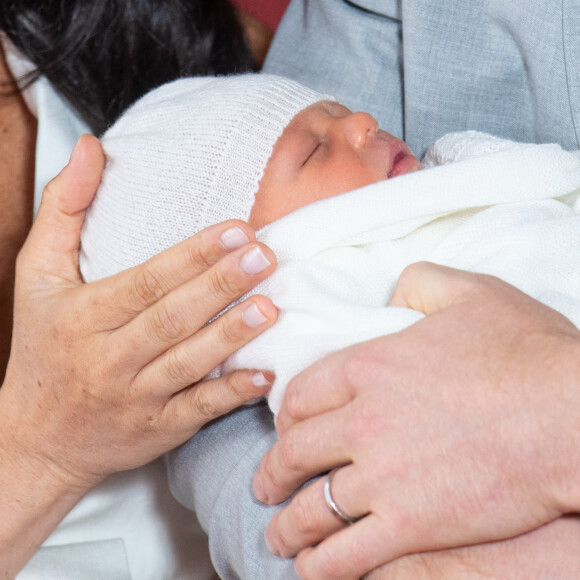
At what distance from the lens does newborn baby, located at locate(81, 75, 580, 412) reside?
3.00 ft

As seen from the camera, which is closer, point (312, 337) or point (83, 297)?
point (312, 337)

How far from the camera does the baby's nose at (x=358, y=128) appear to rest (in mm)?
1085

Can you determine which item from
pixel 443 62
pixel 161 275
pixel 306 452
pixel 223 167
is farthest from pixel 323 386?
pixel 443 62

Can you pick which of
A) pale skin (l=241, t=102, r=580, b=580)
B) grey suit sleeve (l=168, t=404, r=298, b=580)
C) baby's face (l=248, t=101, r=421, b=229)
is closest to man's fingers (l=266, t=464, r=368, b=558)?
pale skin (l=241, t=102, r=580, b=580)

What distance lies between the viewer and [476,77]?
4.14 ft

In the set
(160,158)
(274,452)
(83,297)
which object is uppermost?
(160,158)

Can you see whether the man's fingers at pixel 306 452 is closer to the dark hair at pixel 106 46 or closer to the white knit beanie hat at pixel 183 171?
the white knit beanie hat at pixel 183 171

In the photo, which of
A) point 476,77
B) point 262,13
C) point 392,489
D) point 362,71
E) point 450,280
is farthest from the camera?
point 262,13

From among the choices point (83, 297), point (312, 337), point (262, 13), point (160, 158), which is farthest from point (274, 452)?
point (262, 13)

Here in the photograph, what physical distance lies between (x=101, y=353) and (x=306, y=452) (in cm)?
37

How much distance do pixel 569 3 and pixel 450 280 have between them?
571 mm

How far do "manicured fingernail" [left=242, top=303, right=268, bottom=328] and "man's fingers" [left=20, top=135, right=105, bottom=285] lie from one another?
38cm

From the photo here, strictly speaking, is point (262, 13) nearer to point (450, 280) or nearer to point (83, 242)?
point (83, 242)

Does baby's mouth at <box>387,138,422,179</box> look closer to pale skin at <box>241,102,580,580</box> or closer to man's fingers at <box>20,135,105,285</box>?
pale skin at <box>241,102,580,580</box>
